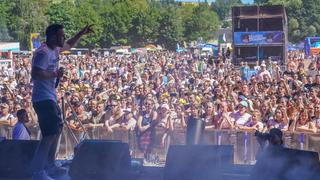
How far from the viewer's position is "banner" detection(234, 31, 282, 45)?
25031mm

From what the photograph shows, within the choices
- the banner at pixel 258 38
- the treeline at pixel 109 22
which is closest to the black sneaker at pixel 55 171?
the banner at pixel 258 38

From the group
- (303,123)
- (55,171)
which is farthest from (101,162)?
(303,123)

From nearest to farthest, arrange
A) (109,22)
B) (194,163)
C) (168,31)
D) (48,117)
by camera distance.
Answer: (48,117), (194,163), (109,22), (168,31)

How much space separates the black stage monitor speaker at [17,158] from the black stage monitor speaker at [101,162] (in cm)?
57

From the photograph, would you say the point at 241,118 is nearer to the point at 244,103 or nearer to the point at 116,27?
the point at 244,103

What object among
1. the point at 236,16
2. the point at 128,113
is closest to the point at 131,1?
the point at 236,16

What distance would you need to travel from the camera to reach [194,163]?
197 inches

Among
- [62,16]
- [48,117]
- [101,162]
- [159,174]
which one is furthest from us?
[62,16]

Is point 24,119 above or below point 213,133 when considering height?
above

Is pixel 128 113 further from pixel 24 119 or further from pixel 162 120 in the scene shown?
pixel 24 119

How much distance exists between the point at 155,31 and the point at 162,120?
64.7 m

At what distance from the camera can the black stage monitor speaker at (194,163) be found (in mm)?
4984

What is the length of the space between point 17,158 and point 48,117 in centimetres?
100

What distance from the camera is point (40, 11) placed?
59812mm
